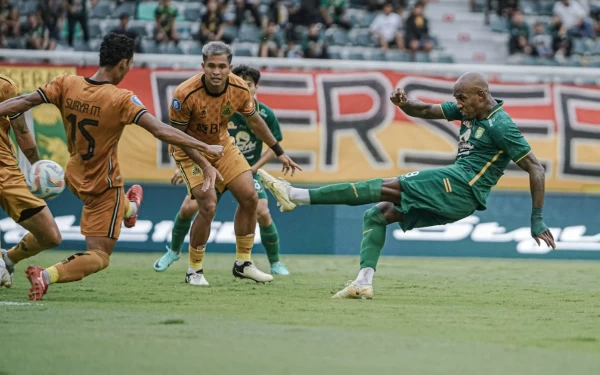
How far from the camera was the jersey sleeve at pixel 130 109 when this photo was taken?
27.6ft

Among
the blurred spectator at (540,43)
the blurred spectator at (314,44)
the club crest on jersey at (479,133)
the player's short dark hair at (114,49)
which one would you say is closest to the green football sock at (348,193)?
the club crest on jersey at (479,133)

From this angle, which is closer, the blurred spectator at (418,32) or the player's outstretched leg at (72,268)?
the player's outstretched leg at (72,268)

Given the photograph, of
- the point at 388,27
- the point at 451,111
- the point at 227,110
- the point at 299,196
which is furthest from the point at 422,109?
the point at 388,27

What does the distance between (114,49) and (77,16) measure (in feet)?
39.6

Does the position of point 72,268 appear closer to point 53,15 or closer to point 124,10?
point 53,15

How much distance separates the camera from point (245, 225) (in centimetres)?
1051

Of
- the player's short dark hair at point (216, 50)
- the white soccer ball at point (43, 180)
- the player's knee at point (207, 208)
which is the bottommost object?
the player's knee at point (207, 208)

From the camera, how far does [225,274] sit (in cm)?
1203

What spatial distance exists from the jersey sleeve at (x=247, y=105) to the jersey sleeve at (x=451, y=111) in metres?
1.96

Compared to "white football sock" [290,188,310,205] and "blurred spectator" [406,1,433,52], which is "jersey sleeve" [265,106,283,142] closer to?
"white football sock" [290,188,310,205]

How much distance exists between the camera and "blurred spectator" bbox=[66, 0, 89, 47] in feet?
65.2

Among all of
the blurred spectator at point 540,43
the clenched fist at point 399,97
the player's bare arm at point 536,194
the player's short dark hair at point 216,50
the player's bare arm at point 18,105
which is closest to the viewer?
the player's bare arm at point 18,105

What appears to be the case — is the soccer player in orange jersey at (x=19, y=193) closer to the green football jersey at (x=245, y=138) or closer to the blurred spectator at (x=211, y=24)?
the green football jersey at (x=245, y=138)

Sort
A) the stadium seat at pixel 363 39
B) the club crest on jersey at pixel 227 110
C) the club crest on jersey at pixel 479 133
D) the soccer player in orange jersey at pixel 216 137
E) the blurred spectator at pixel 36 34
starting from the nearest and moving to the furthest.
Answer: the club crest on jersey at pixel 479 133
the soccer player in orange jersey at pixel 216 137
the club crest on jersey at pixel 227 110
the blurred spectator at pixel 36 34
the stadium seat at pixel 363 39
